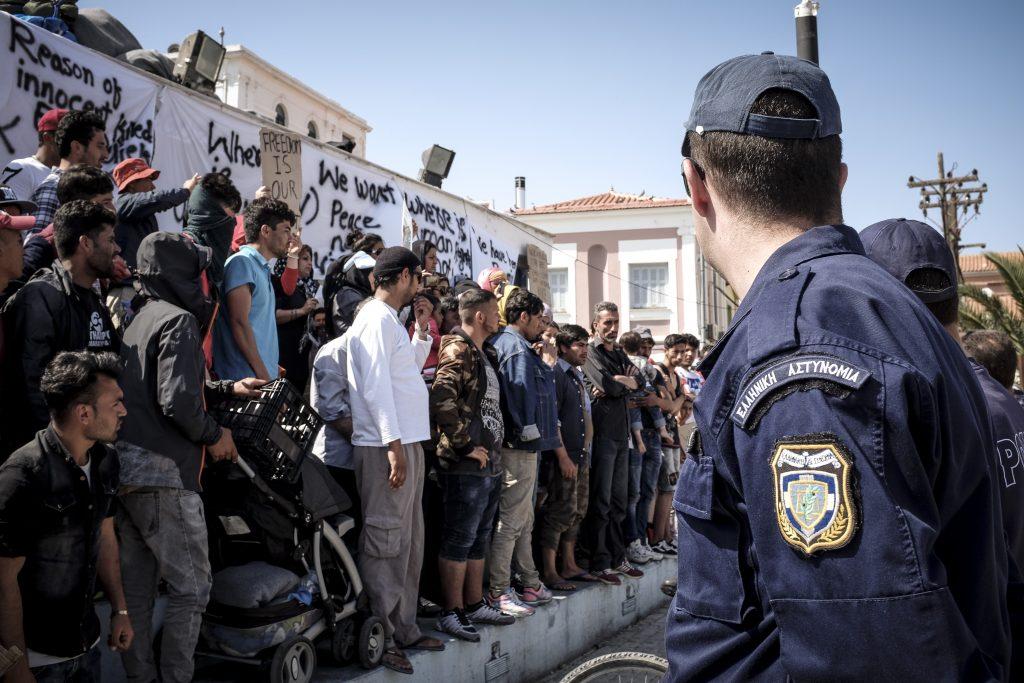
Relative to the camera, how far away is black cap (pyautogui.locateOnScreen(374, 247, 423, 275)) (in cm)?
524

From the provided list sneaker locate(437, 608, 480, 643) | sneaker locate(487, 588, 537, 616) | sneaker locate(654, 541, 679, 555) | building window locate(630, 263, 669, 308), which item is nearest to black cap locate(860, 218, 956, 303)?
sneaker locate(437, 608, 480, 643)

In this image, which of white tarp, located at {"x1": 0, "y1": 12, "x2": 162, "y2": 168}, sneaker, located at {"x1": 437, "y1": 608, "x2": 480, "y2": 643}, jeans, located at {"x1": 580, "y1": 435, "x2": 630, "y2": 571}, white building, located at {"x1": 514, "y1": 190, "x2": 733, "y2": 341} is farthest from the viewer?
white building, located at {"x1": 514, "y1": 190, "x2": 733, "y2": 341}

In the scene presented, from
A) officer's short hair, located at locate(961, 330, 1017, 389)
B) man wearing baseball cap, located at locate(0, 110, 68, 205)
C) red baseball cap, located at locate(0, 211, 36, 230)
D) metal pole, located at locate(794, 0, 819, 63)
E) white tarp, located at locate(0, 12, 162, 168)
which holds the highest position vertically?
metal pole, located at locate(794, 0, 819, 63)

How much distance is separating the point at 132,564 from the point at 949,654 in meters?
3.82

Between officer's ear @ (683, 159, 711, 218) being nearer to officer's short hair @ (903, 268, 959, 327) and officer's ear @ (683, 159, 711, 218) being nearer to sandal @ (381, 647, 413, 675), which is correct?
officer's short hair @ (903, 268, 959, 327)

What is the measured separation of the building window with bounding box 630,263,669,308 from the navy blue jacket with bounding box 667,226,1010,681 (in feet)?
114

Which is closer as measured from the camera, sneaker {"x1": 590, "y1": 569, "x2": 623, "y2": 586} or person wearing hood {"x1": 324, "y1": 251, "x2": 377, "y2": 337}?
person wearing hood {"x1": 324, "y1": 251, "x2": 377, "y2": 337}

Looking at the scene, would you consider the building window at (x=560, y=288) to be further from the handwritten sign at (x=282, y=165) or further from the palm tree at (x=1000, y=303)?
the handwritten sign at (x=282, y=165)

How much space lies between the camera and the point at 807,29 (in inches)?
242

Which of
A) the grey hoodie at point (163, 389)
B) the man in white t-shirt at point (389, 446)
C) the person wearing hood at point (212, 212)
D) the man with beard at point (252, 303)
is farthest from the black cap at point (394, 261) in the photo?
the grey hoodie at point (163, 389)

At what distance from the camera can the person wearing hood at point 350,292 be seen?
6090 mm

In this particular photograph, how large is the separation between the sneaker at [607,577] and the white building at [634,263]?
26.7 m

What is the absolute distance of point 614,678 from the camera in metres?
4.14

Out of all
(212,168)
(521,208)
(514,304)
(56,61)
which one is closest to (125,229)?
(56,61)
